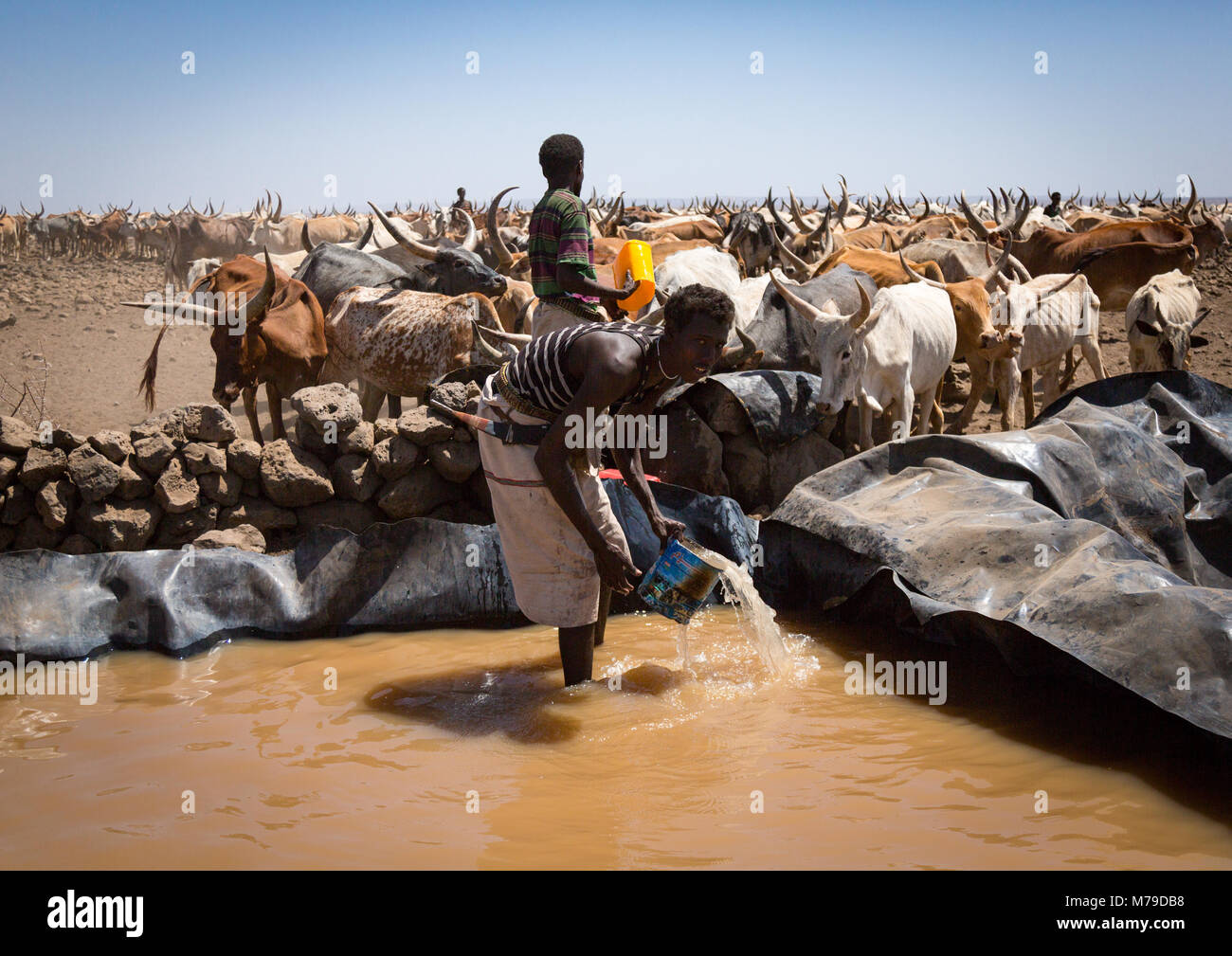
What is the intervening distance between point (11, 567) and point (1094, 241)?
12492 millimetres

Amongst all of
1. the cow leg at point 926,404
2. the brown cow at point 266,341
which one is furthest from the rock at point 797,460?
the brown cow at point 266,341

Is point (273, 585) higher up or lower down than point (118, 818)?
higher up

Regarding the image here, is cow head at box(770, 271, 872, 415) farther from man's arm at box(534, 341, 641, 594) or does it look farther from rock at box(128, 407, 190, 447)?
rock at box(128, 407, 190, 447)

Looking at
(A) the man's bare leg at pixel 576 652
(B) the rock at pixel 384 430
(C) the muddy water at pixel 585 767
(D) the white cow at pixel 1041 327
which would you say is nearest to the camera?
(C) the muddy water at pixel 585 767

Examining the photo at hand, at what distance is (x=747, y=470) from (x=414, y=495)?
1.98 meters

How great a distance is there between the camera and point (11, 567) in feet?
13.6

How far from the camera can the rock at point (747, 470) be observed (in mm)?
5934

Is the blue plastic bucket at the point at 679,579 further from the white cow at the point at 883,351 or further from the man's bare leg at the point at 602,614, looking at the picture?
the white cow at the point at 883,351

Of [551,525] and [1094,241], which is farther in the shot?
[1094,241]

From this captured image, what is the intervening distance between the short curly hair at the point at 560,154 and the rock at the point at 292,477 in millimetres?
1926

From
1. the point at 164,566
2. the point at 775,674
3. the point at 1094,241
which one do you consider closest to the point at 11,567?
the point at 164,566

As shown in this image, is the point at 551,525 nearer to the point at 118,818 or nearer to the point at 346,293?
the point at 118,818

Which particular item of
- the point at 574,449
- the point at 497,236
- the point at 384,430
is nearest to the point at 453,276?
the point at 497,236

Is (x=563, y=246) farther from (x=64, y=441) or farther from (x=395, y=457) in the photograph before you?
(x=64, y=441)
